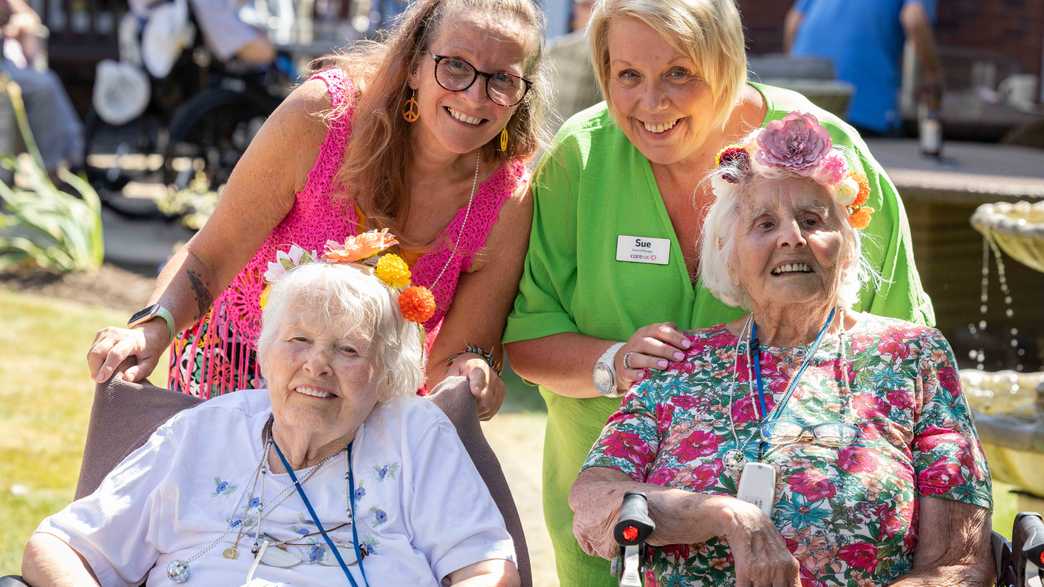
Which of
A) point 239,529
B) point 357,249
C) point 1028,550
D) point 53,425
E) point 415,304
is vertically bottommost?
point 53,425

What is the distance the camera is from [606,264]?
3227 millimetres

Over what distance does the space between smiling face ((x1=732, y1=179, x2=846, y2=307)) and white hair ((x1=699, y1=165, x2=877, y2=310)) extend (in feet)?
0.04

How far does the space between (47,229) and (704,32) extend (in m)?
6.23

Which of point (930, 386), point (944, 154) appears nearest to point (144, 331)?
point (930, 386)

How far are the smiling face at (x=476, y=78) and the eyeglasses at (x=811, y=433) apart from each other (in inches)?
37.4

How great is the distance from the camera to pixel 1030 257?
427cm

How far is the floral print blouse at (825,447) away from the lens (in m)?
2.60

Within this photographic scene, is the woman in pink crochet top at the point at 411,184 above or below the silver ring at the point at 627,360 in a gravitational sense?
above

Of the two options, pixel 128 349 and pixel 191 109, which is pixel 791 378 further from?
pixel 191 109

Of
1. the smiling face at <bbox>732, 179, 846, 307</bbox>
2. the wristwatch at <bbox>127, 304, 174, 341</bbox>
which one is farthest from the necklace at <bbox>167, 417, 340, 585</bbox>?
the smiling face at <bbox>732, 179, 846, 307</bbox>

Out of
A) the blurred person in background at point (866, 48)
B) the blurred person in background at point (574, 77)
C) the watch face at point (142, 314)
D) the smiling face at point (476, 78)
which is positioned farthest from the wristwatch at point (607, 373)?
the blurred person in background at point (866, 48)

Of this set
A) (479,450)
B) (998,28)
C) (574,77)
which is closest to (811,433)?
(479,450)

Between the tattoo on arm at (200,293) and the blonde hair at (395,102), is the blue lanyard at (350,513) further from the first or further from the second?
the blonde hair at (395,102)

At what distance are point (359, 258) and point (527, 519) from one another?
2.28m
